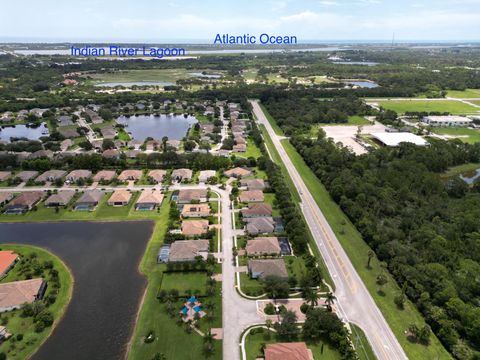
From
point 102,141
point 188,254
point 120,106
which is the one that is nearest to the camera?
point 188,254

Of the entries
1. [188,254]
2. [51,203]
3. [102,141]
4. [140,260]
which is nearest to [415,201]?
[188,254]

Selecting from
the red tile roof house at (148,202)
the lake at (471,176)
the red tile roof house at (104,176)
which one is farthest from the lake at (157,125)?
the lake at (471,176)

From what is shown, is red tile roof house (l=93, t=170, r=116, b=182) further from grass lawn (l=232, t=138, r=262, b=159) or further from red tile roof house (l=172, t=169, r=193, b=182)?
grass lawn (l=232, t=138, r=262, b=159)

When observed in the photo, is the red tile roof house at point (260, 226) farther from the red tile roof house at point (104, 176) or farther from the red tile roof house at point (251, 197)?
the red tile roof house at point (104, 176)

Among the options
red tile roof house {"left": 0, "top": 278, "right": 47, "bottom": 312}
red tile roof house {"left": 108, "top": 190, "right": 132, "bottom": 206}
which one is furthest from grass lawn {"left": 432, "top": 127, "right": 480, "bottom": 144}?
red tile roof house {"left": 0, "top": 278, "right": 47, "bottom": 312}

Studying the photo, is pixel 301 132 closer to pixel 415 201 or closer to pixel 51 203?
pixel 415 201

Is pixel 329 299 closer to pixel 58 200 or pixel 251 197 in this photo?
pixel 251 197
